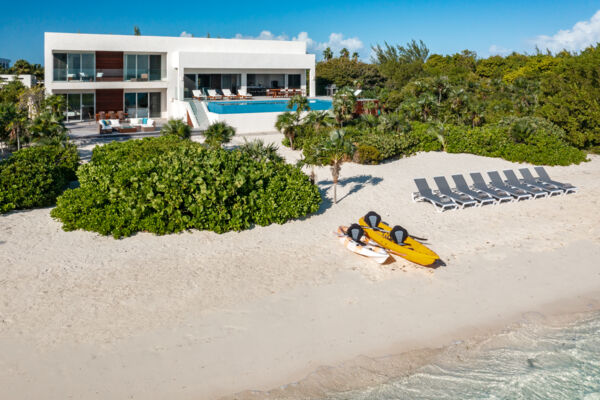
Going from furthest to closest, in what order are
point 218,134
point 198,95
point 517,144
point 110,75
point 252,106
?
point 198,95 < point 110,75 < point 252,106 < point 517,144 < point 218,134

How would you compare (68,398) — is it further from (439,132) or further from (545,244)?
(439,132)

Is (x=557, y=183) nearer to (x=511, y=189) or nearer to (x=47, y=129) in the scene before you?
(x=511, y=189)

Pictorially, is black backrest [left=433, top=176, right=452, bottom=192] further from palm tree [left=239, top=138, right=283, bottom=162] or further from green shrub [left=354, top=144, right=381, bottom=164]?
palm tree [left=239, top=138, right=283, bottom=162]

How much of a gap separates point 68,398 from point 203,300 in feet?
10.2

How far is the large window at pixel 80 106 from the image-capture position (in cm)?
2920

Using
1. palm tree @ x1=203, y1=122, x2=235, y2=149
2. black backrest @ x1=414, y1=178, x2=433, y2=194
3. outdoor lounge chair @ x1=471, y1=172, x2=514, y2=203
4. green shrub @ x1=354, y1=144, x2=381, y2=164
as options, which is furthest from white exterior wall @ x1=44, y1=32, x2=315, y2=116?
outdoor lounge chair @ x1=471, y1=172, x2=514, y2=203

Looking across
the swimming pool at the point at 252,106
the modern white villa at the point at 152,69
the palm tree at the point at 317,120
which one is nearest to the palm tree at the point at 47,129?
the swimming pool at the point at 252,106

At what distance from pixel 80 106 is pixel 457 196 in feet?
74.3

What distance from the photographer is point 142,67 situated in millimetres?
31016

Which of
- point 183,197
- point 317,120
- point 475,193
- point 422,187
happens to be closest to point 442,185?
point 422,187

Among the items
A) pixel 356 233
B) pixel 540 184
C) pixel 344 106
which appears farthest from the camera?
pixel 344 106

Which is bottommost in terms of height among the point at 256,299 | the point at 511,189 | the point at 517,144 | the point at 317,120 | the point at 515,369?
the point at 515,369

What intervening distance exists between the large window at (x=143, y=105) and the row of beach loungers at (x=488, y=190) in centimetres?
2033

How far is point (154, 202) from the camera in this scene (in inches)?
486
